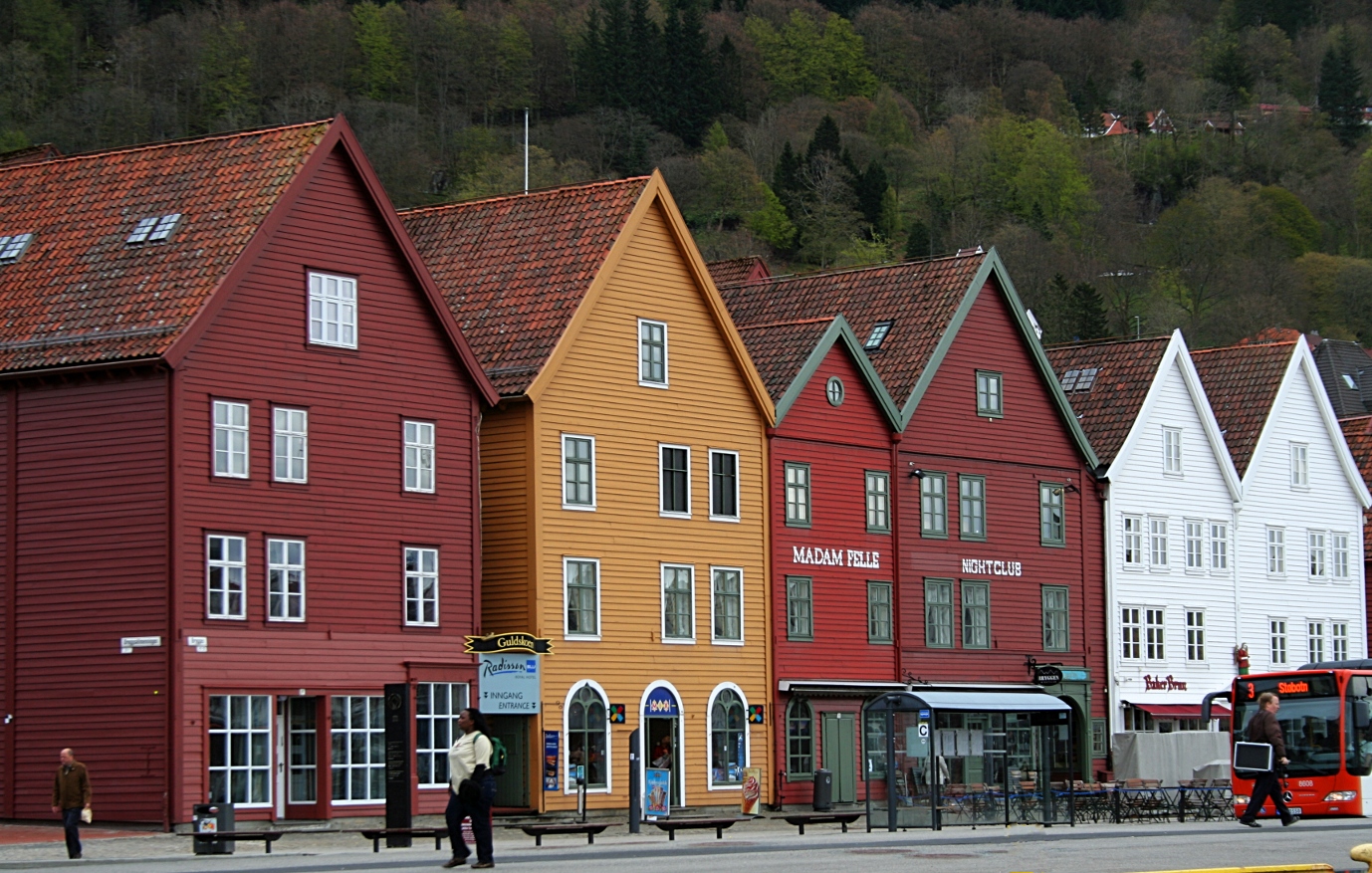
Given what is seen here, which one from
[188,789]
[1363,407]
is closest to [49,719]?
[188,789]

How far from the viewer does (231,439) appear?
4084 centimetres

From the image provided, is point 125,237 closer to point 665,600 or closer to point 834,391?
point 665,600

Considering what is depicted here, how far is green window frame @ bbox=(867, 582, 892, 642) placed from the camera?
Result: 55.0m

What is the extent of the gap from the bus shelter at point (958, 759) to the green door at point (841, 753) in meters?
10.6

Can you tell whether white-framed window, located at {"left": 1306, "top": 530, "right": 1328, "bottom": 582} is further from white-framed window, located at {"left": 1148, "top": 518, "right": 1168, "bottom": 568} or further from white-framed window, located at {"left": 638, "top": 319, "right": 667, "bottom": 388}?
white-framed window, located at {"left": 638, "top": 319, "right": 667, "bottom": 388}

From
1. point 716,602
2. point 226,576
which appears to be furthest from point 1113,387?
point 226,576

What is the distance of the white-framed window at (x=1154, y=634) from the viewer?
207 ft

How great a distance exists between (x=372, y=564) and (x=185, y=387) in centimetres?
544

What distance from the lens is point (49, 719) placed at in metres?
39.7

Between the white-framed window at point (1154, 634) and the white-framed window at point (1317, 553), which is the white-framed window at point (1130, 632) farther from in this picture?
the white-framed window at point (1317, 553)

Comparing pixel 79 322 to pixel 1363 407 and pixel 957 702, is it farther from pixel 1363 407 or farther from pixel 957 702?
pixel 1363 407

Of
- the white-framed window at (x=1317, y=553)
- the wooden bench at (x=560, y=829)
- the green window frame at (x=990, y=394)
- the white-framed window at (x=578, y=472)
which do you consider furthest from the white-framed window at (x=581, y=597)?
the white-framed window at (x=1317, y=553)

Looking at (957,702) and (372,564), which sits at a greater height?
(372,564)

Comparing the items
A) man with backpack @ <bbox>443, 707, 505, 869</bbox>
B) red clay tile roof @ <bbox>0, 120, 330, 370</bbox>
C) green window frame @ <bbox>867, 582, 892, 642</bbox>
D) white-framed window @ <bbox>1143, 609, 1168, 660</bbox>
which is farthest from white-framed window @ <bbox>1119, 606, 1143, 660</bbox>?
man with backpack @ <bbox>443, 707, 505, 869</bbox>
